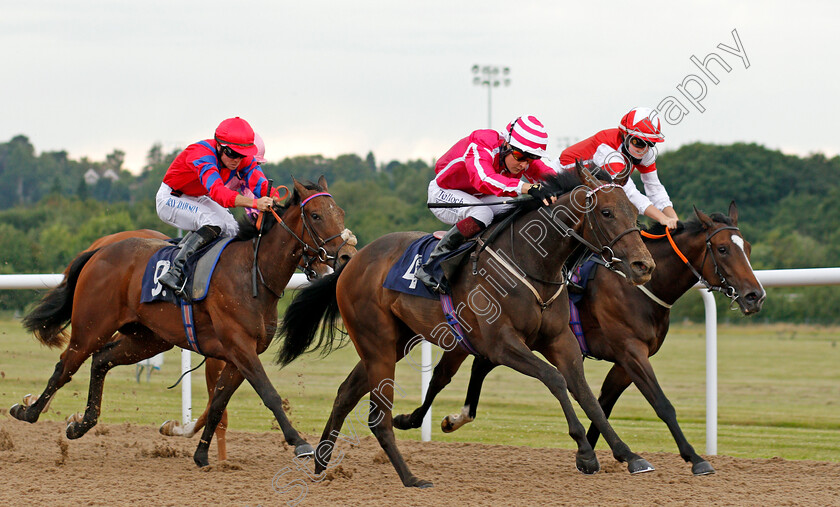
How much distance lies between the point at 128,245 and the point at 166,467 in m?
1.40

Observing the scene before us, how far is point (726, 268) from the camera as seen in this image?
17.1 ft

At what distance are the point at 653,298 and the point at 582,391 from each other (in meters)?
0.98

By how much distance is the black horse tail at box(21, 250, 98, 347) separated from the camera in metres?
6.18

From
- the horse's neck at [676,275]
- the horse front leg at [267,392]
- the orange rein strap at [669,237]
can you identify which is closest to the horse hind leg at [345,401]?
the horse front leg at [267,392]

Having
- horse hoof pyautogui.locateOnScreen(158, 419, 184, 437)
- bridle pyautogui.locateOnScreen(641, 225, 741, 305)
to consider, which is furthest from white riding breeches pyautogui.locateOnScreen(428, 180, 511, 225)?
horse hoof pyautogui.locateOnScreen(158, 419, 184, 437)

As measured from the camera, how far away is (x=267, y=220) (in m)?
5.55

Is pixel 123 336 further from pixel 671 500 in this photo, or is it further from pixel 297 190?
pixel 671 500

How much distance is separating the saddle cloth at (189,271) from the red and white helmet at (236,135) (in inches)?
21.5

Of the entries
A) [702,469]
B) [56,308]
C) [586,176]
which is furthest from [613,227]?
[56,308]

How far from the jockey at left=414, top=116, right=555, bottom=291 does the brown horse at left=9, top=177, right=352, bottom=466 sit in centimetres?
59

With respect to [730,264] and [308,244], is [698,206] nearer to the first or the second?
[730,264]

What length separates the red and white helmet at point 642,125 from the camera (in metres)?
5.57

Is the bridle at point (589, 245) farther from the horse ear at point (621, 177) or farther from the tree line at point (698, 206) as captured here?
the tree line at point (698, 206)

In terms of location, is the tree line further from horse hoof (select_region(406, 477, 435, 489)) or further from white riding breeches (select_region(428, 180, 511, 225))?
horse hoof (select_region(406, 477, 435, 489))
